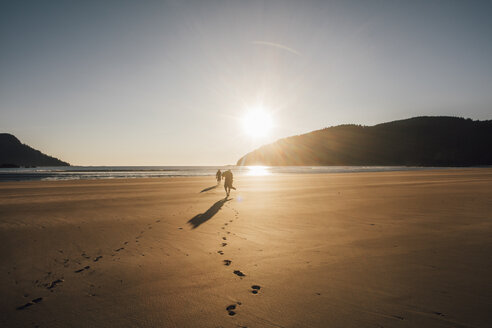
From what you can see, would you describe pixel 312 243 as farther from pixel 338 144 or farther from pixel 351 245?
pixel 338 144

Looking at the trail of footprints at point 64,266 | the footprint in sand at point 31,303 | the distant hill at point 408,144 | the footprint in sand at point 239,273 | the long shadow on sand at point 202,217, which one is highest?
the distant hill at point 408,144

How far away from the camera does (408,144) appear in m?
160

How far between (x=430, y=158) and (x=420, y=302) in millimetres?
175613

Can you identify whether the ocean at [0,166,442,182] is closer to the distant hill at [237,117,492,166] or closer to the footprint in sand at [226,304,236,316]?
the footprint in sand at [226,304,236,316]

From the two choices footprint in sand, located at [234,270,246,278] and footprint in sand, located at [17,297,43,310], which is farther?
footprint in sand, located at [234,270,246,278]

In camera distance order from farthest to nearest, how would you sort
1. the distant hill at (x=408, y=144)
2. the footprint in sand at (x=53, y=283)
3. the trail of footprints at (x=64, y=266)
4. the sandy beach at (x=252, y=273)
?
the distant hill at (x=408, y=144) < the footprint in sand at (x=53, y=283) < the trail of footprints at (x=64, y=266) < the sandy beach at (x=252, y=273)

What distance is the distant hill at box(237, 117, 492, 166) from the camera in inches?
5399

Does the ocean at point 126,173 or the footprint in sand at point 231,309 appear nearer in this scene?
the footprint in sand at point 231,309

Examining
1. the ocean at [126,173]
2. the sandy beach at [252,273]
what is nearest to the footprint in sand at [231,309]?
the sandy beach at [252,273]

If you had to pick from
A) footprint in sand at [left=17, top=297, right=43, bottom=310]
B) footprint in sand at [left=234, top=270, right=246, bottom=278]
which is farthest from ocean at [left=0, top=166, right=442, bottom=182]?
footprint in sand at [left=234, top=270, right=246, bottom=278]

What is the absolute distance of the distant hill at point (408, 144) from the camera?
137 metres

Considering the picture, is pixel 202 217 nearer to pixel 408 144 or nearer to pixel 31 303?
pixel 31 303

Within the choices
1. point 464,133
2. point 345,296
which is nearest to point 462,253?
point 345,296

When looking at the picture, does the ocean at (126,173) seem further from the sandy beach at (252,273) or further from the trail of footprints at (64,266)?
the trail of footprints at (64,266)
